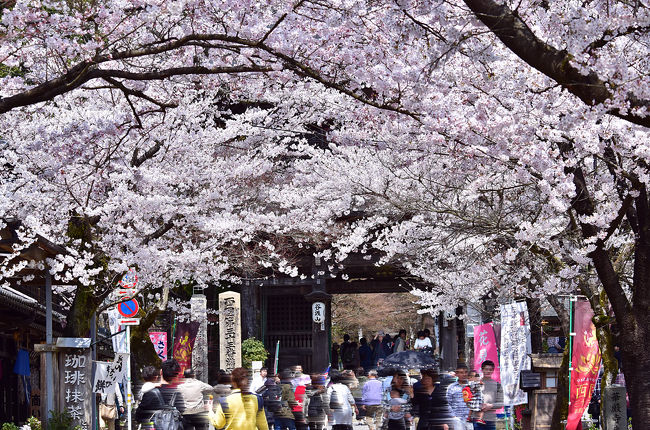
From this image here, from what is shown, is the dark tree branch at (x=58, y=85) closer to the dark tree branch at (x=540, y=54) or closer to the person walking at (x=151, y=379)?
the dark tree branch at (x=540, y=54)

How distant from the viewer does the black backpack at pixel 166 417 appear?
32.4 ft

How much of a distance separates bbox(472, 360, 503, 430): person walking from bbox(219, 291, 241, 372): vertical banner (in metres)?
11.2

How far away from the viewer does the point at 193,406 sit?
10.4 m

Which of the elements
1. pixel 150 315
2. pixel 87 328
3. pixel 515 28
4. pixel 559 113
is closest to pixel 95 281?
pixel 87 328

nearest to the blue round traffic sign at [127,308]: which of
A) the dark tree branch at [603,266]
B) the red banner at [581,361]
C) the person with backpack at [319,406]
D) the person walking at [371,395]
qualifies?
the person with backpack at [319,406]

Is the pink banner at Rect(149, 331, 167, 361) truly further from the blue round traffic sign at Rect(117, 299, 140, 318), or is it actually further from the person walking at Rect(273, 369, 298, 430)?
the person walking at Rect(273, 369, 298, 430)

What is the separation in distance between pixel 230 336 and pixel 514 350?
33.5 ft

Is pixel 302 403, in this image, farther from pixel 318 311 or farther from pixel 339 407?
pixel 318 311

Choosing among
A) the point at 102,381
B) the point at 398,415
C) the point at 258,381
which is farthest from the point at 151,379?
the point at 258,381

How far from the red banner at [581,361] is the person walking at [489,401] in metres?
1.01

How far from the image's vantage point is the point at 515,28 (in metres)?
6.30

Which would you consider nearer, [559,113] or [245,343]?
[559,113]

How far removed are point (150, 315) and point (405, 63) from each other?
37.9 feet

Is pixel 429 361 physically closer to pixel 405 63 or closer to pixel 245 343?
pixel 245 343
